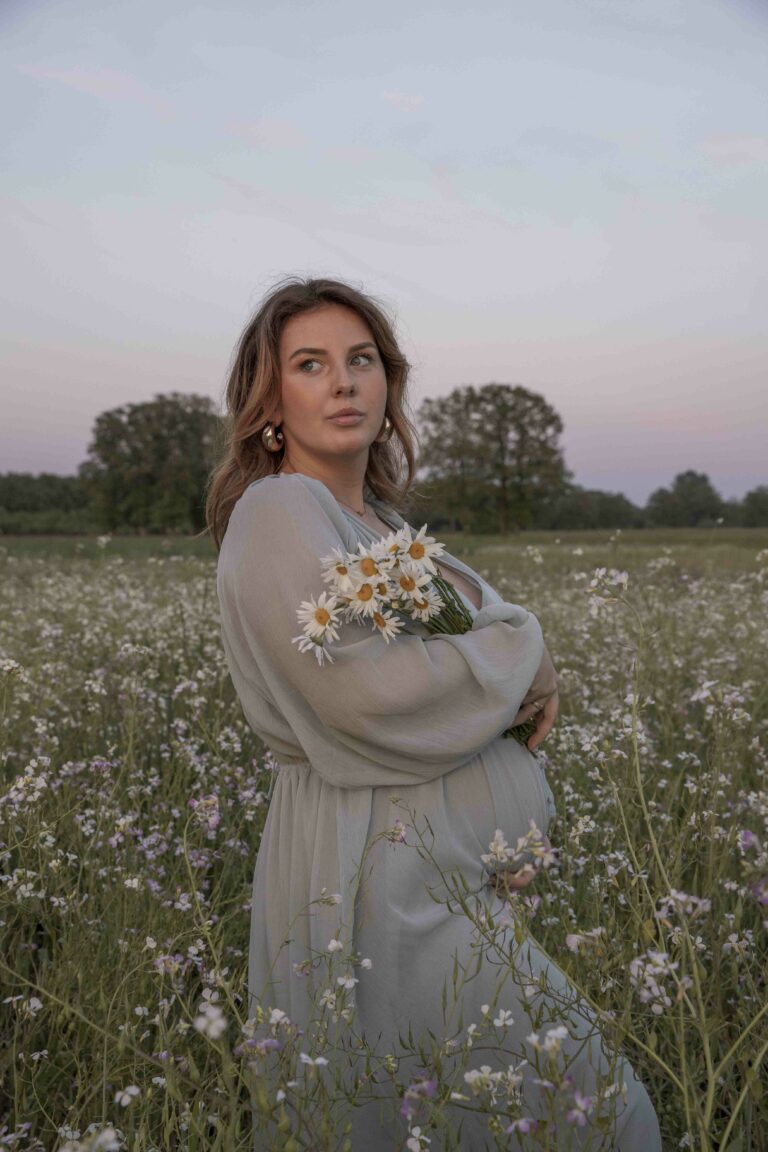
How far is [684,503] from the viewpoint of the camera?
190ft

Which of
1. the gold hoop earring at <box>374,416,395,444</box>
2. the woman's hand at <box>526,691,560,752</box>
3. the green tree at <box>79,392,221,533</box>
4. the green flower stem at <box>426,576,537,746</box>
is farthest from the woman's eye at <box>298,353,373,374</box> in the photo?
the green tree at <box>79,392,221,533</box>

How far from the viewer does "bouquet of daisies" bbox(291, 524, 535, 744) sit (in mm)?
1749

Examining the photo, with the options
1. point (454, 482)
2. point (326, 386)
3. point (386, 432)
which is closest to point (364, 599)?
point (326, 386)

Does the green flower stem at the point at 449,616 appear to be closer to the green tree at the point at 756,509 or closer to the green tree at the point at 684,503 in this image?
the green tree at the point at 756,509

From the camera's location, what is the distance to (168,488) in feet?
171

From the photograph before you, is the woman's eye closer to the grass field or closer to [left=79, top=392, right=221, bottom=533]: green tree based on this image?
the grass field

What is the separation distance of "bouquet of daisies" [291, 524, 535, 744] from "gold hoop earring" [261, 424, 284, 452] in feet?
2.60

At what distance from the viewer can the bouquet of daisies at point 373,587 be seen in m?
1.75

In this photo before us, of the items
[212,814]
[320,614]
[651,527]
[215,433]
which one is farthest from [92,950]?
[651,527]

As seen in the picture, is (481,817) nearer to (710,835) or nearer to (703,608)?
(710,835)

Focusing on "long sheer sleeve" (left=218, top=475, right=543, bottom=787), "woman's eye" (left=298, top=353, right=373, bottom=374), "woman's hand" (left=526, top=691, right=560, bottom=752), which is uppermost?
"woman's eye" (left=298, top=353, right=373, bottom=374)

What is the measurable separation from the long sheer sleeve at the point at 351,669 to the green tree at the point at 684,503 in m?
53.3

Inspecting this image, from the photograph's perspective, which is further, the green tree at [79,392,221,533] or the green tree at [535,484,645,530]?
the green tree at [535,484,645,530]

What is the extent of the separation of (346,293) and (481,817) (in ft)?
4.85
